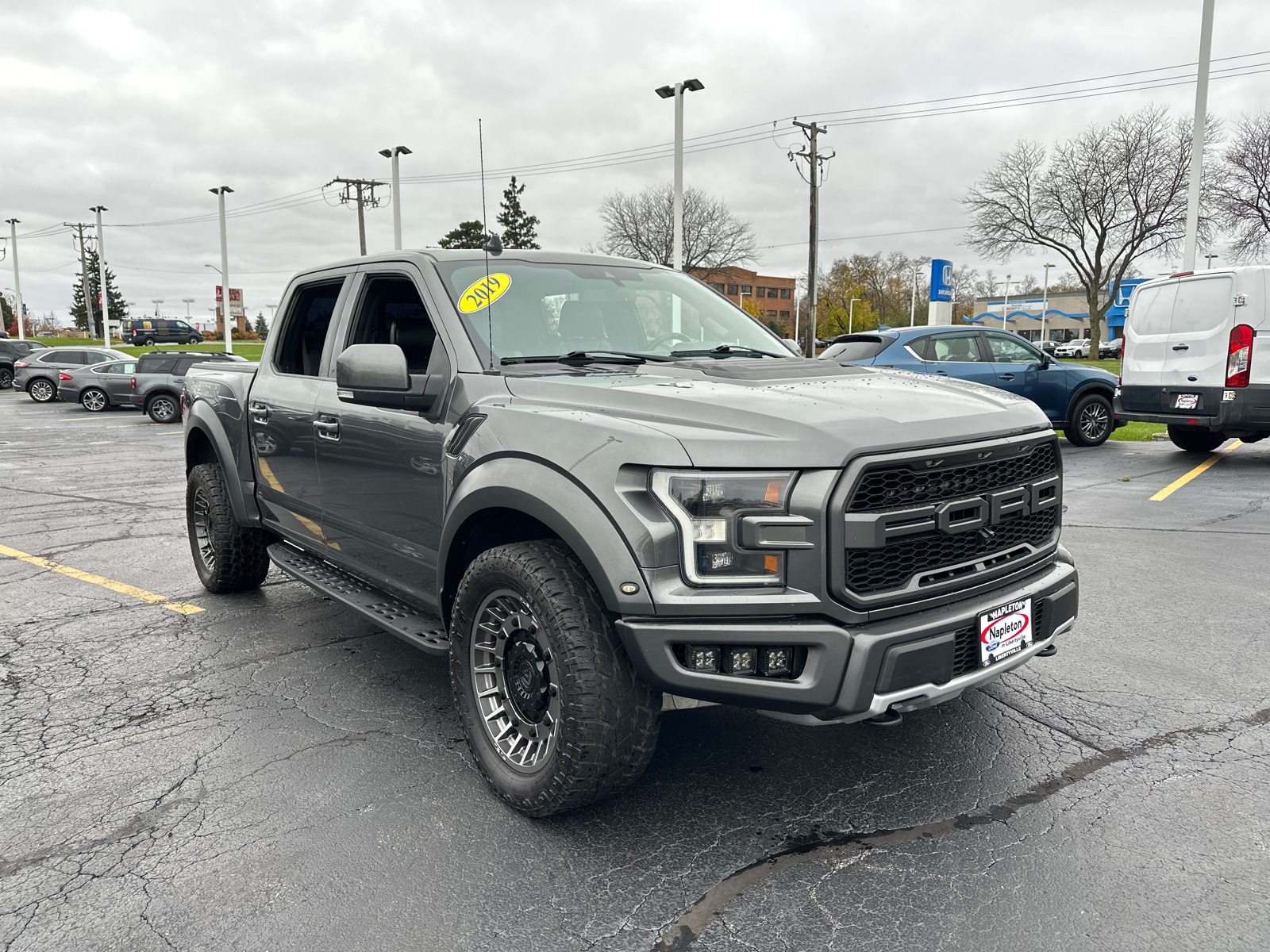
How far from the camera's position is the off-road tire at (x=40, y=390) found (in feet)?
94.0

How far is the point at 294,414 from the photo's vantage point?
178 inches

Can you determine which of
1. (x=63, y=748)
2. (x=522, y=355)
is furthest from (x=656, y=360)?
(x=63, y=748)

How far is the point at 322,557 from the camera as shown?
14.9 feet

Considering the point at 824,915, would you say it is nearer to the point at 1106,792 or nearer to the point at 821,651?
the point at 821,651

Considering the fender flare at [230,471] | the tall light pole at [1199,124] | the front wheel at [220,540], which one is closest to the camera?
the fender flare at [230,471]

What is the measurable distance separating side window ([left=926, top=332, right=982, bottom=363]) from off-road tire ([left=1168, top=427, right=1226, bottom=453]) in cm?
276

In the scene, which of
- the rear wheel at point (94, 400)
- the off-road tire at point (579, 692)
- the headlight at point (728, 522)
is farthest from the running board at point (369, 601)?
the rear wheel at point (94, 400)

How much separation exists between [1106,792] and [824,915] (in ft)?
4.21

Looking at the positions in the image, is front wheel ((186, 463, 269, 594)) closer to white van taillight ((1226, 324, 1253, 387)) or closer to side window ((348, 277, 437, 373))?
side window ((348, 277, 437, 373))

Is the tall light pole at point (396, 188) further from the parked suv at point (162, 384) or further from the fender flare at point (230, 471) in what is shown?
the fender flare at point (230, 471)

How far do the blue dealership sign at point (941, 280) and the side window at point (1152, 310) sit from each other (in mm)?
16592

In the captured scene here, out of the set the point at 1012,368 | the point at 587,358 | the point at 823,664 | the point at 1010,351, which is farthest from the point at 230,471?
the point at 1010,351

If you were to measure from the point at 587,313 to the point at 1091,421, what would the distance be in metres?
11.7

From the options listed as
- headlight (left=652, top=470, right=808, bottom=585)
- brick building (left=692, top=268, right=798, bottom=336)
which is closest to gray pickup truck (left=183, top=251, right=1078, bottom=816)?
headlight (left=652, top=470, right=808, bottom=585)
